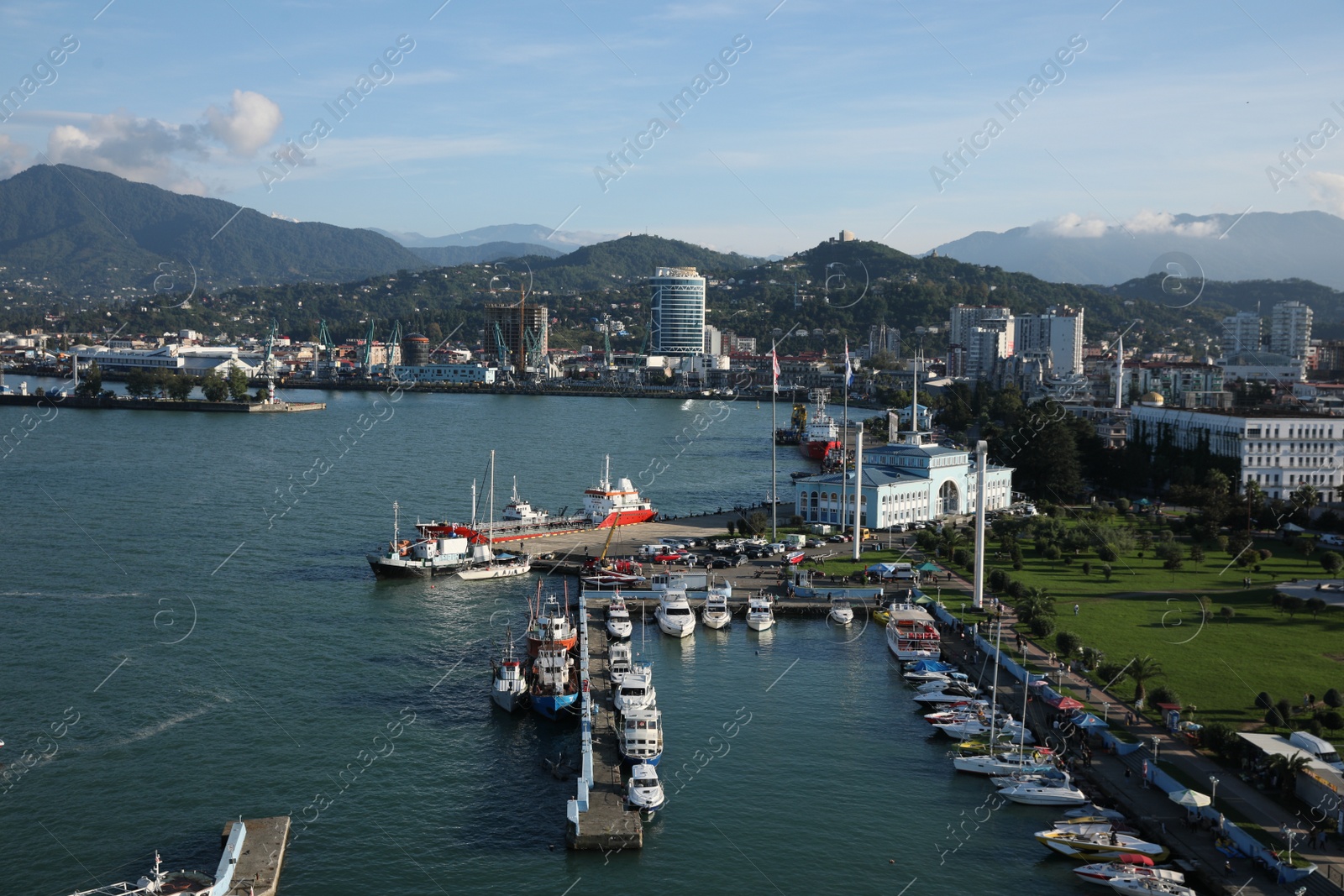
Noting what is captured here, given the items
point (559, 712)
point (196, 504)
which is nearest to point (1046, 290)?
point (196, 504)

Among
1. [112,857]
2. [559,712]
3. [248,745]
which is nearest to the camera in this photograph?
[112,857]

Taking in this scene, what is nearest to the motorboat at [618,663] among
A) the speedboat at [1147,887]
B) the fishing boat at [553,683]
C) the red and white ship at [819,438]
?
the fishing boat at [553,683]

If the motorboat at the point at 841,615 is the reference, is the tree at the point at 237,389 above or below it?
above

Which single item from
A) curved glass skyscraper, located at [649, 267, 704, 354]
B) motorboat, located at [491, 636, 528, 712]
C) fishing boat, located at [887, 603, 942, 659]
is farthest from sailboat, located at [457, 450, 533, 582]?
curved glass skyscraper, located at [649, 267, 704, 354]

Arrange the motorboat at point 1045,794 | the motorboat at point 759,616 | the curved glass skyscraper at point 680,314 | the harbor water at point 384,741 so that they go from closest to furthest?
the harbor water at point 384,741
the motorboat at point 1045,794
the motorboat at point 759,616
the curved glass skyscraper at point 680,314

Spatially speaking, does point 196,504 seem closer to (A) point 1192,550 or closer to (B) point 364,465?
(B) point 364,465

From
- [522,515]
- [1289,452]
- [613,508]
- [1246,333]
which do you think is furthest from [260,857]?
[1246,333]

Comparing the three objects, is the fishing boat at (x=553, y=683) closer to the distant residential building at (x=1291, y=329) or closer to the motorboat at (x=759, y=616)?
the motorboat at (x=759, y=616)

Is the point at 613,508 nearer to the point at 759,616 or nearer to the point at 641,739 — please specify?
the point at 759,616
